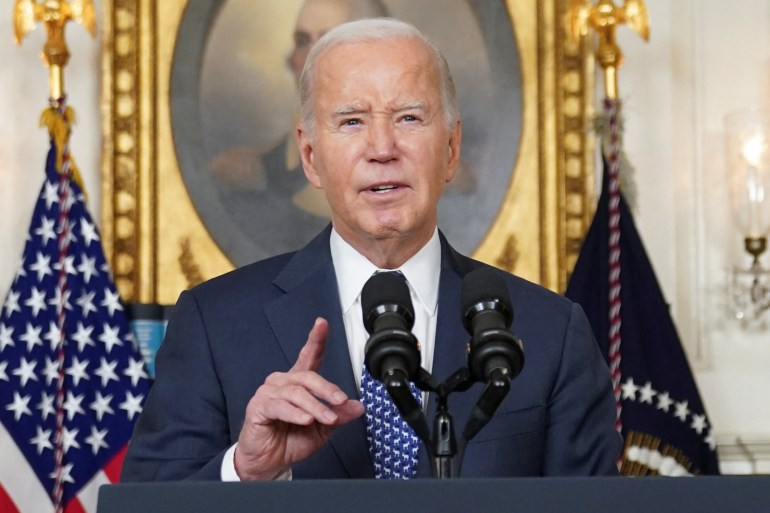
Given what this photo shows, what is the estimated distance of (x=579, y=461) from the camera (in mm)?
2496

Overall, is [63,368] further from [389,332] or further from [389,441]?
[389,332]

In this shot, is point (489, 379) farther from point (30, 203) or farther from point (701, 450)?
point (30, 203)

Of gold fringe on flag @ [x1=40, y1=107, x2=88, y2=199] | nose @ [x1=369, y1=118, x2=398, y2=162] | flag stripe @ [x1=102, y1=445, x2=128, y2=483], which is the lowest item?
flag stripe @ [x1=102, y1=445, x2=128, y2=483]

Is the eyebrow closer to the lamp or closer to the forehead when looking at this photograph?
the forehead

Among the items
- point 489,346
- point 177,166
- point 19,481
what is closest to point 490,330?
point 489,346

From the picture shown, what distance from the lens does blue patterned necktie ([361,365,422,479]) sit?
8.04ft

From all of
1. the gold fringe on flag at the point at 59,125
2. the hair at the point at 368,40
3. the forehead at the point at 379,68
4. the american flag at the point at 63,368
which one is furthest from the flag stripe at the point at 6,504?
the forehead at the point at 379,68

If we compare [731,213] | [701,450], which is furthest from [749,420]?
[731,213]

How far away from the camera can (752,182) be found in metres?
5.17

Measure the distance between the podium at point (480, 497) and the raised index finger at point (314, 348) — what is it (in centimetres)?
50

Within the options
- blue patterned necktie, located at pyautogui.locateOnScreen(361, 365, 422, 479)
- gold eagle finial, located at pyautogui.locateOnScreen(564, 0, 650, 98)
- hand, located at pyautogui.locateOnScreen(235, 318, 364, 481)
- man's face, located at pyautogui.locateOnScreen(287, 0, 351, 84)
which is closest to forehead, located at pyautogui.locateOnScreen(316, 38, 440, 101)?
blue patterned necktie, located at pyautogui.locateOnScreen(361, 365, 422, 479)

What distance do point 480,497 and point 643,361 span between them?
3.64 meters

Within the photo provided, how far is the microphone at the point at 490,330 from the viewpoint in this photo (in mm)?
1661

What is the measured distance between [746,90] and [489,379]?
4.04 meters
